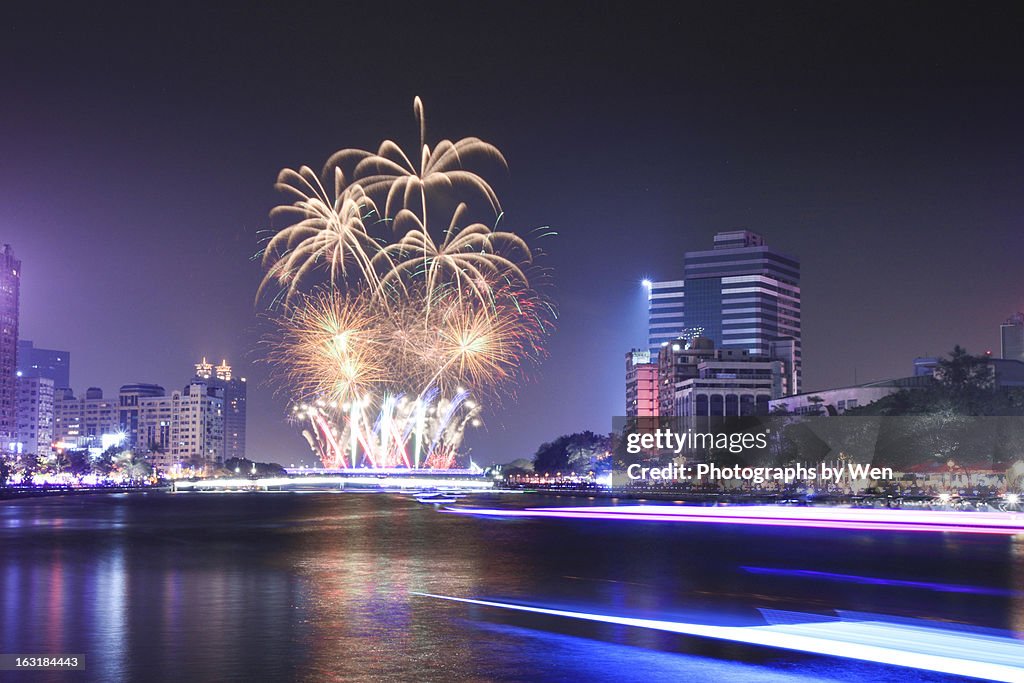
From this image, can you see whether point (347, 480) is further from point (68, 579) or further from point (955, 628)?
point (955, 628)

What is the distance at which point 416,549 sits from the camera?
1503 inches

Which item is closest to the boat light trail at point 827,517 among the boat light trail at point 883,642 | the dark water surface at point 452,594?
the dark water surface at point 452,594

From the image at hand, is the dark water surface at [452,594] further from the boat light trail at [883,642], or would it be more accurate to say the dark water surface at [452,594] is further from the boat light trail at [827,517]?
the boat light trail at [827,517]

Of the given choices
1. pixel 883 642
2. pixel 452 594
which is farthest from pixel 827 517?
pixel 883 642

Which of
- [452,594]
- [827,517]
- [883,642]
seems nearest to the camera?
[883,642]

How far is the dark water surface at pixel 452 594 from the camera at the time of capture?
1496 centimetres

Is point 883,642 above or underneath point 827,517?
above

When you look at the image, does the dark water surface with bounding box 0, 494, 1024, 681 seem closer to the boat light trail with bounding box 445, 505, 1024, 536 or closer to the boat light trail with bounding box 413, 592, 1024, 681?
the boat light trail with bounding box 413, 592, 1024, 681

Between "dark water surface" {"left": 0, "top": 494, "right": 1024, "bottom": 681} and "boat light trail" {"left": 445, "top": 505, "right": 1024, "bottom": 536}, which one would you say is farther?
"boat light trail" {"left": 445, "top": 505, "right": 1024, "bottom": 536}

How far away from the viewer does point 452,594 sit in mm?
23531

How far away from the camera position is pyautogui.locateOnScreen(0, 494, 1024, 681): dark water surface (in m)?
15.0

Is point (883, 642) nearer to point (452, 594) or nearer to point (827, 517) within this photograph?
point (452, 594)

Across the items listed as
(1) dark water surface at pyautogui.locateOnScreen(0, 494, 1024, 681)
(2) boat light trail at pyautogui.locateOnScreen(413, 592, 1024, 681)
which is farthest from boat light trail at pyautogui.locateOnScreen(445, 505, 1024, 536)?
(2) boat light trail at pyautogui.locateOnScreen(413, 592, 1024, 681)

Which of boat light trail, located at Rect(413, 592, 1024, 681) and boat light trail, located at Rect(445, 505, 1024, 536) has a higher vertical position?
boat light trail, located at Rect(413, 592, 1024, 681)
